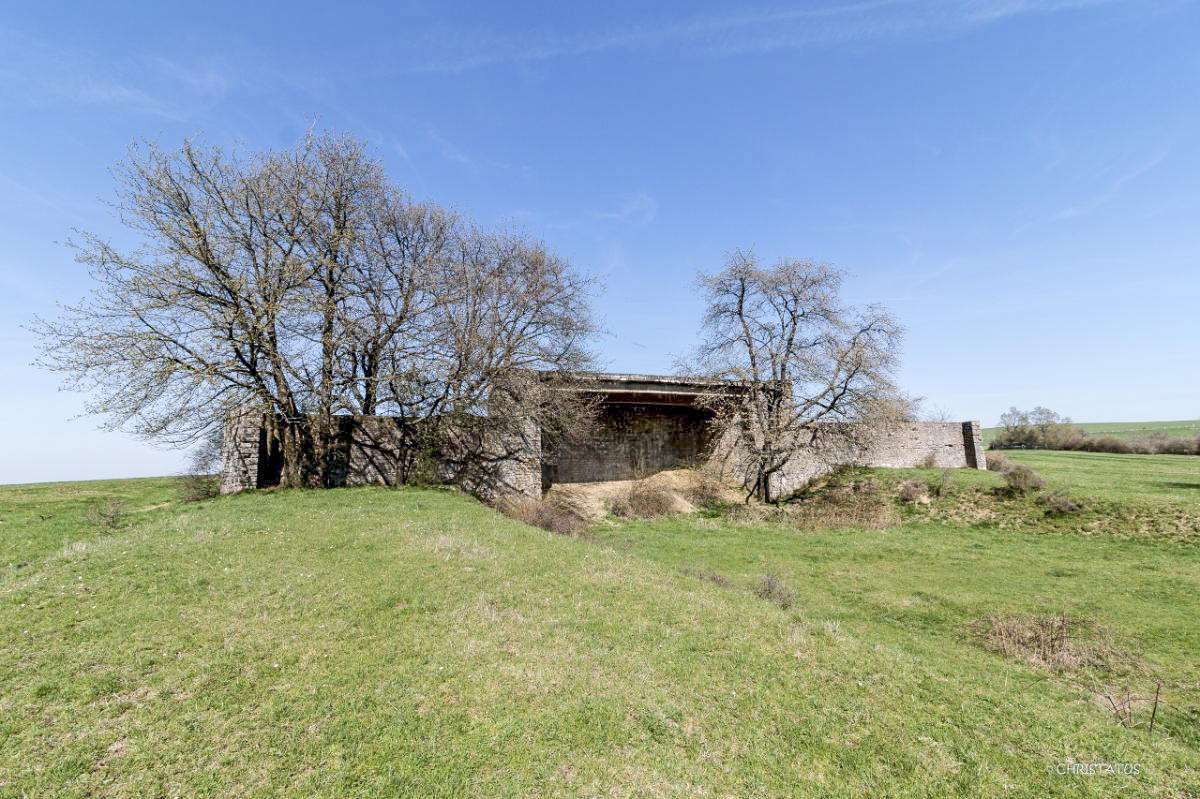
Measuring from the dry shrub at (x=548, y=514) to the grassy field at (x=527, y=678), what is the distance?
20.5 ft

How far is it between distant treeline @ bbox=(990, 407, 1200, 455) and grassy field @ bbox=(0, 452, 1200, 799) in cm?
3660

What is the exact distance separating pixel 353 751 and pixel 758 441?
69.3 ft

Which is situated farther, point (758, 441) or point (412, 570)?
point (758, 441)

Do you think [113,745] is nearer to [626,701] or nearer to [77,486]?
[626,701]

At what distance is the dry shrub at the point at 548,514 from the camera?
17414 millimetres

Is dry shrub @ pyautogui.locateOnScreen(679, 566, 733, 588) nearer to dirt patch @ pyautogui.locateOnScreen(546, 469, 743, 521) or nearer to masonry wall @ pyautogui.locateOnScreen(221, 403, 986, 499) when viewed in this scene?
dirt patch @ pyautogui.locateOnScreen(546, 469, 743, 521)

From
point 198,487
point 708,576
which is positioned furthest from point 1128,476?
point 198,487

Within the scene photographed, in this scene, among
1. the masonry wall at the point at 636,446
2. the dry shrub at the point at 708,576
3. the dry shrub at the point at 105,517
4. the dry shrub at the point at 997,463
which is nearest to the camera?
the dry shrub at the point at 708,576

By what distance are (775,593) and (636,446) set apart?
61.4ft

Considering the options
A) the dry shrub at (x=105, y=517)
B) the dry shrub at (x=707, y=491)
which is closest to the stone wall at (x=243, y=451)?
the dry shrub at (x=105, y=517)

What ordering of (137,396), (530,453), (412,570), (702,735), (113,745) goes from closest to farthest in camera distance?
1. (113,745)
2. (702,735)
3. (412,570)
4. (137,396)
5. (530,453)

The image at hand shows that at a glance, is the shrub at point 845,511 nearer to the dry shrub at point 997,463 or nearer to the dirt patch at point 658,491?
the dirt patch at point 658,491

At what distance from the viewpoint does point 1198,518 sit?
14664 mm

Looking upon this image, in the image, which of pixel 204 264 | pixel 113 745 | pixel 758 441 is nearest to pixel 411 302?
pixel 204 264
